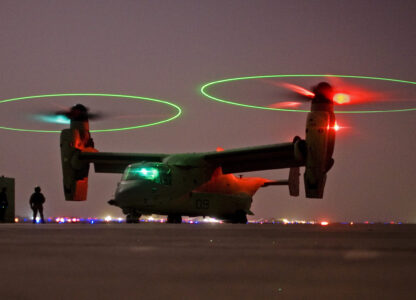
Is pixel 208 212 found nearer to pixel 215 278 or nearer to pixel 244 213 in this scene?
pixel 244 213

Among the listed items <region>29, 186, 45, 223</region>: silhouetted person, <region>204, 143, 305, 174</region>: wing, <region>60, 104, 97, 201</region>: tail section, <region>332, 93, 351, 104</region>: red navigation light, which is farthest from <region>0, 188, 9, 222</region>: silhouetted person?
<region>332, 93, 351, 104</region>: red navigation light

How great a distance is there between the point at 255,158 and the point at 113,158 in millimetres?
7627

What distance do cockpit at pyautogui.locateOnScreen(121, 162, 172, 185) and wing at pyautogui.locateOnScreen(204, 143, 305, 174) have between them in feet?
9.61

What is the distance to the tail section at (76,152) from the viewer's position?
33875 millimetres

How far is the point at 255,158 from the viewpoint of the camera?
107 feet

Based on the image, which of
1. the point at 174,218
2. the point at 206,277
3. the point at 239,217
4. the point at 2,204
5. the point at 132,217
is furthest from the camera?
the point at 239,217

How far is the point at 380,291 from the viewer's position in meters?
3.19

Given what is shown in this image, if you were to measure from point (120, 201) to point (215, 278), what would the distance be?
80.7 feet

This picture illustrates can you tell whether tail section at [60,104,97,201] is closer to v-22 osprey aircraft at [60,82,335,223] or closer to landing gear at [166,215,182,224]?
v-22 osprey aircraft at [60,82,335,223]

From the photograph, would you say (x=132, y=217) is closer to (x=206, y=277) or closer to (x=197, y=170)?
(x=197, y=170)

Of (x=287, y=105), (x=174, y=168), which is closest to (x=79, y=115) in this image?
(x=174, y=168)

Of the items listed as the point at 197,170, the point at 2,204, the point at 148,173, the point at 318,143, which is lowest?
the point at 2,204

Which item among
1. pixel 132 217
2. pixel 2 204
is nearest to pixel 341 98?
pixel 132 217

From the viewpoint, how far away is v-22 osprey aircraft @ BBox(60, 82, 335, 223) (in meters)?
27.2
